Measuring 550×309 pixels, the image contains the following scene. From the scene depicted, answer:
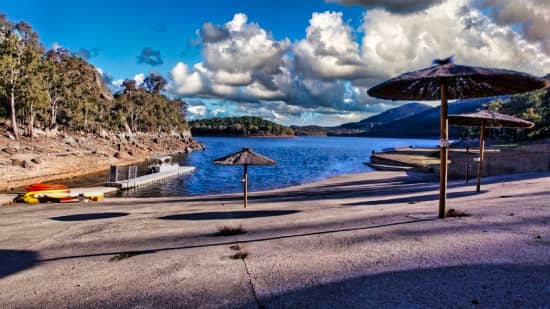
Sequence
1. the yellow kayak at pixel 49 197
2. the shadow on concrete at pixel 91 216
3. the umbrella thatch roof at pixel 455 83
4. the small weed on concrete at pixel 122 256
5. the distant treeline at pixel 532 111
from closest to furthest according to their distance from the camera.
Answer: the small weed on concrete at pixel 122 256 → the umbrella thatch roof at pixel 455 83 → the shadow on concrete at pixel 91 216 → the yellow kayak at pixel 49 197 → the distant treeline at pixel 532 111

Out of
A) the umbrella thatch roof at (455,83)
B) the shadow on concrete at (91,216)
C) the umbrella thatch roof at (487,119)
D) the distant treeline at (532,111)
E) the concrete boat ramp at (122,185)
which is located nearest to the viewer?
the umbrella thatch roof at (455,83)

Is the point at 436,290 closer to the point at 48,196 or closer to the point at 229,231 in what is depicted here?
the point at 229,231

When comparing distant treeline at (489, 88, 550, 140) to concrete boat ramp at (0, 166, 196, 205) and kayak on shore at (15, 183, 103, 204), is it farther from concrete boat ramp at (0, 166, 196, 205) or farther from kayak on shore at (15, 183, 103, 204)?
kayak on shore at (15, 183, 103, 204)

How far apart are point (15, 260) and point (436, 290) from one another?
28.0 feet

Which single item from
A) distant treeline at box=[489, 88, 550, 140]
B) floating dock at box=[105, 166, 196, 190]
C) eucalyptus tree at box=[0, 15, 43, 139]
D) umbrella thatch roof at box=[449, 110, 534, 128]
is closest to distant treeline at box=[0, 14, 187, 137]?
eucalyptus tree at box=[0, 15, 43, 139]

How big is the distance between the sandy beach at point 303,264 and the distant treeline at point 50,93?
133 ft

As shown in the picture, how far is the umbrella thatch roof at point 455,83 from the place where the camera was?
748cm

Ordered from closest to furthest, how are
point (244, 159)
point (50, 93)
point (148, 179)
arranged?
point (244, 159)
point (148, 179)
point (50, 93)

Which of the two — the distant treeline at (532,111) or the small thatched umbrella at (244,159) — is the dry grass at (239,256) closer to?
the small thatched umbrella at (244,159)

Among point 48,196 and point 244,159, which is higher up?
point 244,159

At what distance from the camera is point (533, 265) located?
507 cm

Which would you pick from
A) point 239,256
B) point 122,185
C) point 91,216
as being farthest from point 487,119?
point 122,185

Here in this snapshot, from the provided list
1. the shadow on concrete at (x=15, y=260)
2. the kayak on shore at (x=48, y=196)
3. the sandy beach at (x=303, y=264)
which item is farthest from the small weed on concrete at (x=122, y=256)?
the kayak on shore at (x=48, y=196)

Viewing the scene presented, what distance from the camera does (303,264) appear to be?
5.80 m
